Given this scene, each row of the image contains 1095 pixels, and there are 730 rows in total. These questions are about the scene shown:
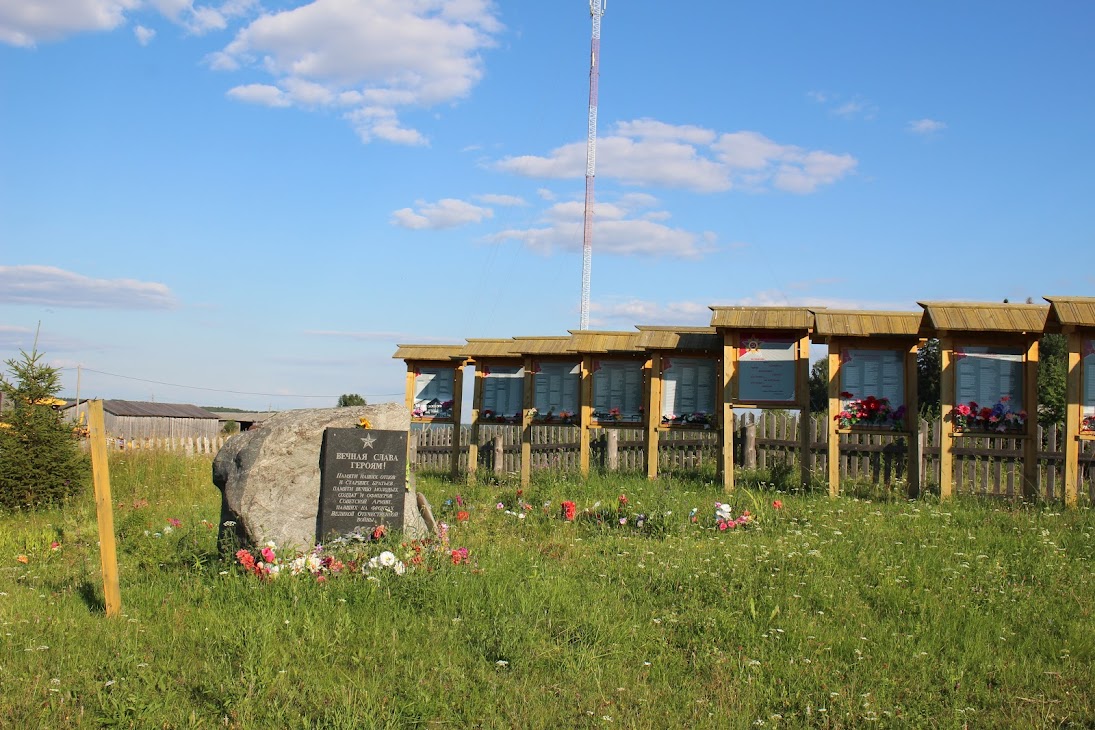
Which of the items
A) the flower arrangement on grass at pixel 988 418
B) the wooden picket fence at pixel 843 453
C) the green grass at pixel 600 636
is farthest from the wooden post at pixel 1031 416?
the green grass at pixel 600 636

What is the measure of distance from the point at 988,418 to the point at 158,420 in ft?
135

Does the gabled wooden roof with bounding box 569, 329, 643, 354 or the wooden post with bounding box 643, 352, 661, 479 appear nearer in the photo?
the wooden post with bounding box 643, 352, 661, 479

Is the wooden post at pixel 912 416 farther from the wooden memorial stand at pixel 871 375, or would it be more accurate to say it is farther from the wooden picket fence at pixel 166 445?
the wooden picket fence at pixel 166 445

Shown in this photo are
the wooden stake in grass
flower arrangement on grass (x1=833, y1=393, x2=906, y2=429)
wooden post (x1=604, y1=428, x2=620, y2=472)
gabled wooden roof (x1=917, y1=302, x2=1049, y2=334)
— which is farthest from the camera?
wooden post (x1=604, y1=428, x2=620, y2=472)

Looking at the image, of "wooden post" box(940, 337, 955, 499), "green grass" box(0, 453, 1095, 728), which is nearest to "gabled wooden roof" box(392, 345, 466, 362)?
"green grass" box(0, 453, 1095, 728)

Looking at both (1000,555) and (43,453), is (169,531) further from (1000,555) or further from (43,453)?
(1000,555)

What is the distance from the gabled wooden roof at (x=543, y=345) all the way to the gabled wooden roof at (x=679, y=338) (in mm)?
1533

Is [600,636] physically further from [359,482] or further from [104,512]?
[104,512]

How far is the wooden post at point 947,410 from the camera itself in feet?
37.5

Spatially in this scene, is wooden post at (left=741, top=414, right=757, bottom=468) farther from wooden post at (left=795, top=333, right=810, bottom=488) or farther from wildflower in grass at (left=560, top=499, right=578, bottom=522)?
wildflower in grass at (left=560, top=499, right=578, bottom=522)

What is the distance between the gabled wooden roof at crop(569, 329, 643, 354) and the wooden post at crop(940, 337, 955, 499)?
455cm

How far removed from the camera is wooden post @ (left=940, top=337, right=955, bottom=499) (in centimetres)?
1142

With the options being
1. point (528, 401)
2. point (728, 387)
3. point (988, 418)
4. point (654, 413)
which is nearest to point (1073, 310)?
point (988, 418)

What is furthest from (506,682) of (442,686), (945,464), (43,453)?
(43,453)
